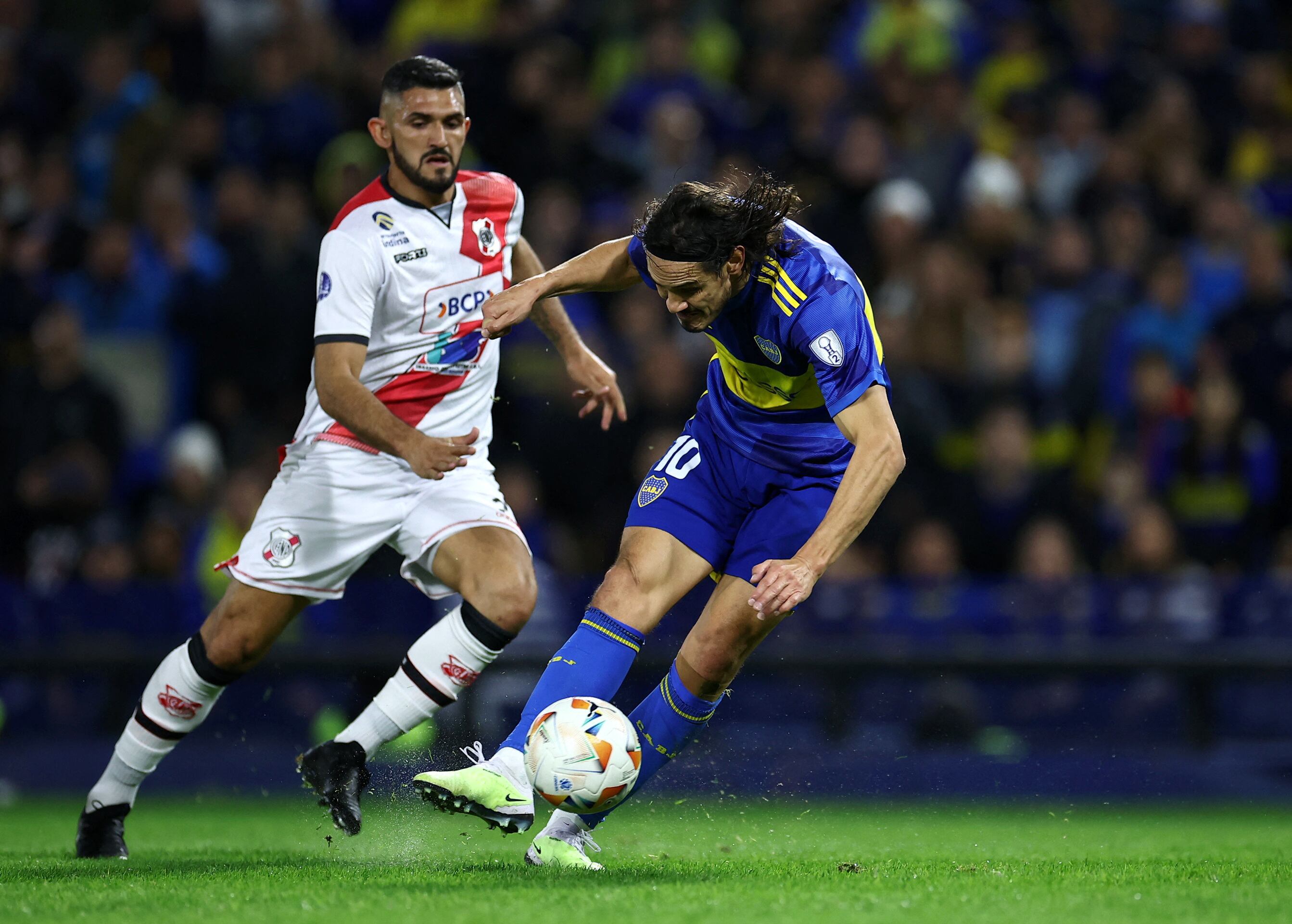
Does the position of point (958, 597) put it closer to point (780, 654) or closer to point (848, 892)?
point (780, 654)

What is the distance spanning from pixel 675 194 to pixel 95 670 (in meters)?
5.28

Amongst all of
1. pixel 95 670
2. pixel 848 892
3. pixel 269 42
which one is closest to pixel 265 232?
pixel 269 42

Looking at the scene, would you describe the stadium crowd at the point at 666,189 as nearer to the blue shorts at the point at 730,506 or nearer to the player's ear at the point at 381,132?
the player's ear at the point at 381,132

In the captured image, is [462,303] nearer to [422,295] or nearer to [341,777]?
[422,295]

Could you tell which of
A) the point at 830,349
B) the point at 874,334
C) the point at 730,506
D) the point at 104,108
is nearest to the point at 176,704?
the point at 730,506

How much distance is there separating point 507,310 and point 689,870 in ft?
6.38

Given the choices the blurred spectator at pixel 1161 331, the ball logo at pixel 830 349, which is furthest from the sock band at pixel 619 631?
the blurred spectator at pixel 1161 331

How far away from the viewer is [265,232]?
10.7m

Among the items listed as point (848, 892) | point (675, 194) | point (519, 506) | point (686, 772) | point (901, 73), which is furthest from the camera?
point (901, 73)

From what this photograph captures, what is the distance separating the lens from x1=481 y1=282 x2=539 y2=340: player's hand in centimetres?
534

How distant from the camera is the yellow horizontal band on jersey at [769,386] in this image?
5395mm

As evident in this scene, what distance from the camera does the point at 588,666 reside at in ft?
17.0

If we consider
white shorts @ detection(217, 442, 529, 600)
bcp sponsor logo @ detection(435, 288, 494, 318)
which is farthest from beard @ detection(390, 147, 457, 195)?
white shorts @ detection(217, 442, 529, 600)

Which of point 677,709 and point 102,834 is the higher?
point 677,709
